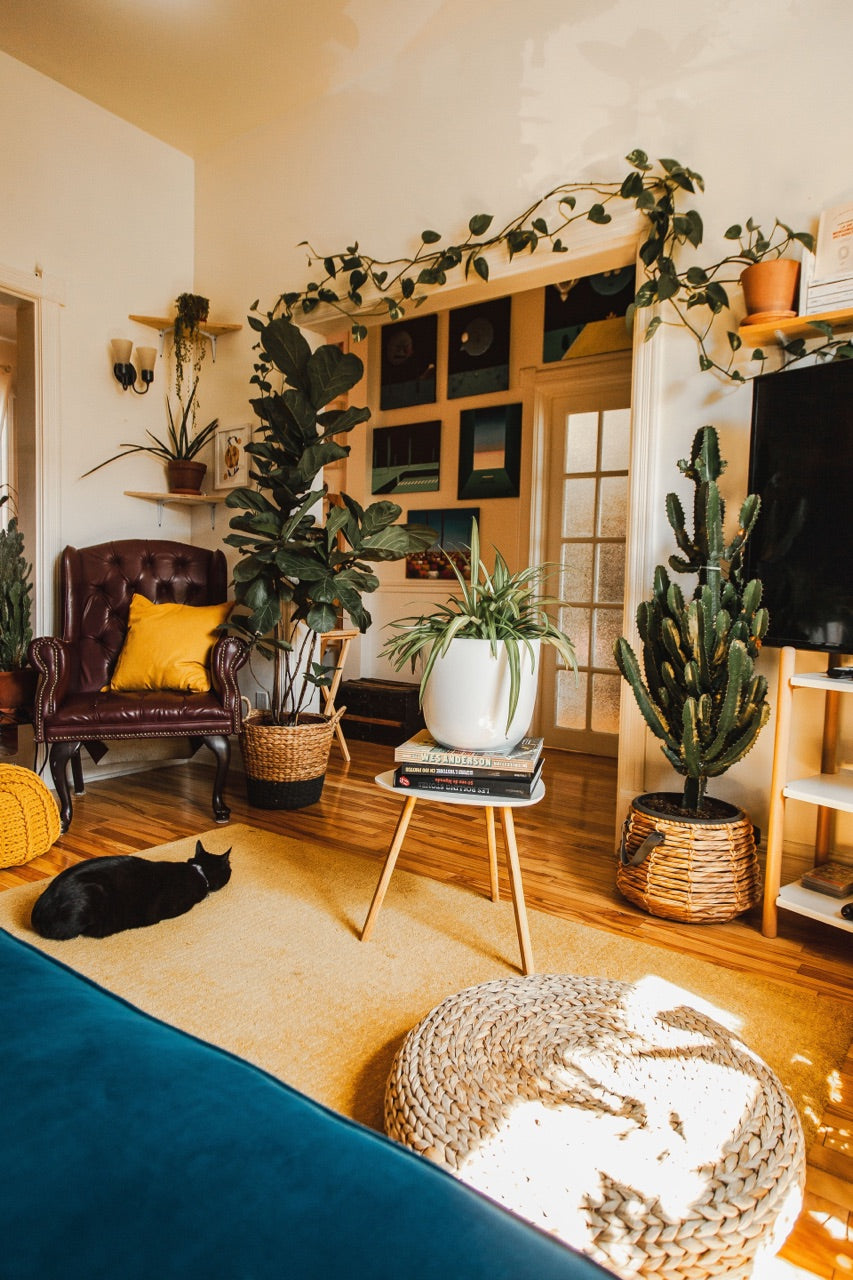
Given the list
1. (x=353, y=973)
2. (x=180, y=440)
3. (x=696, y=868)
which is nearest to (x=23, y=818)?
(x=353, y=973)

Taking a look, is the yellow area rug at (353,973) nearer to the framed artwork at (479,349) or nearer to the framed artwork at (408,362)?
the framed artwork at (479,349)

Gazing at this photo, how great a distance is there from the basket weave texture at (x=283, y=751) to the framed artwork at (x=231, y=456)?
1345 millimetres

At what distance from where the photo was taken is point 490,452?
4.73 meters

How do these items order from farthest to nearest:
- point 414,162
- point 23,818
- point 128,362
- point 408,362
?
1. point 408,362
2. point 128,362
3. point 414,162
4. point 23,818

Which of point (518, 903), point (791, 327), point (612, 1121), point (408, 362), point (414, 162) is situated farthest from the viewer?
point (408, 362)

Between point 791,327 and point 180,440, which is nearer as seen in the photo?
point 791,327

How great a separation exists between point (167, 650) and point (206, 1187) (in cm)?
281

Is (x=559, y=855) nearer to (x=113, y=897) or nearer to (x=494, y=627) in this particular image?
(x=494, y=627)

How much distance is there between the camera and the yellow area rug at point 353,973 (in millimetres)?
1433

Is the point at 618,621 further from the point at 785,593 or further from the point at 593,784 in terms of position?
the point at 785,593

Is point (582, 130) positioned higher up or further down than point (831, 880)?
higher up

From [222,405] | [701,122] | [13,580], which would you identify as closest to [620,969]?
[701,122]

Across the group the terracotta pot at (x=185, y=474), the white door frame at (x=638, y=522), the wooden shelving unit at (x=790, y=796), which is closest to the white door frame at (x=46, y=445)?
the terracotta pot at (x=185, y=474)

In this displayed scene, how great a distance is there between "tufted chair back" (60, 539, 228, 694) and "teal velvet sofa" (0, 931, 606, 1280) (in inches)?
113
